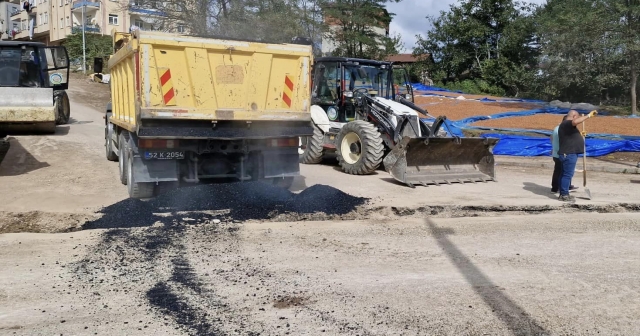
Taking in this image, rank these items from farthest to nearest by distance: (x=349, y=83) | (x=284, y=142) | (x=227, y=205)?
(x=349, y=83) < (x=284, y=142) < (x=227, y=205)

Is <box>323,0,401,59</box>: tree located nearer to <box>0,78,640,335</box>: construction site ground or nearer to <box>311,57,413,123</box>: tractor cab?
<box>311,57,413,123</box>: tractor cab

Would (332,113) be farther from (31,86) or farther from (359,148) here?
→ (31,86)

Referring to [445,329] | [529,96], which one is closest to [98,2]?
[529,96]

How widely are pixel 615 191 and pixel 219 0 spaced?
17544 mm

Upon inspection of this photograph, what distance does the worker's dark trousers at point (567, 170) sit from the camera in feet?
31.8

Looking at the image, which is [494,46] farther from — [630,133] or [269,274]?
[269,274]

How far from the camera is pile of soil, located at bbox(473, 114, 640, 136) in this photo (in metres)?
18.3

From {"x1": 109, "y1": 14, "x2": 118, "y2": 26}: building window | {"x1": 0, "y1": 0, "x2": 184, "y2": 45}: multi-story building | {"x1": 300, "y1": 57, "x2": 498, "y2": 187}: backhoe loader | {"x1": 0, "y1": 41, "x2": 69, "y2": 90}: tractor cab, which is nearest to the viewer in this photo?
{"x1": 300, "y1": 57, "x2": 498, "y2": 187}: backhoe loader

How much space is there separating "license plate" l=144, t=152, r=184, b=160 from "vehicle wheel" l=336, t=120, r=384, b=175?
4.56 m

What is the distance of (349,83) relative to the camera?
1336cm

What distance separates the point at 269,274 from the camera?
5609mm

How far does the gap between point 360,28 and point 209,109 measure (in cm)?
3262

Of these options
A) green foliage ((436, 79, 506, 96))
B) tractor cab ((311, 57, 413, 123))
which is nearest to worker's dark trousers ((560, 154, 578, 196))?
tractor cab ((311, 57, 413, 123))

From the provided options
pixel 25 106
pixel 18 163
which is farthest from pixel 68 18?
pixel 18 163
